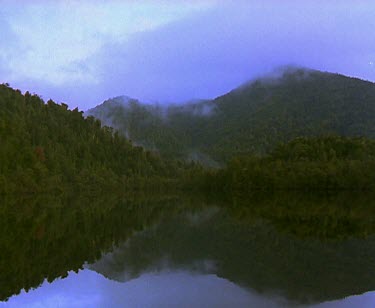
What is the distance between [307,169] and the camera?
96125 millimetres

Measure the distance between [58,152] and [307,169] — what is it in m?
59.5

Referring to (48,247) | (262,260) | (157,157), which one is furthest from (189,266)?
(157,157)

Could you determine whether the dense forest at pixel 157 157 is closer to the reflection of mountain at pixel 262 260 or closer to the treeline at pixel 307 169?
the treeline at pixel 307 169

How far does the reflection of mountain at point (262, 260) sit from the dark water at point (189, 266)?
3cm

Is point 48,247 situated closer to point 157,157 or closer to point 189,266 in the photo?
point 189,266

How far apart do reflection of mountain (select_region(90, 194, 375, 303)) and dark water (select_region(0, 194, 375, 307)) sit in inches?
1.3

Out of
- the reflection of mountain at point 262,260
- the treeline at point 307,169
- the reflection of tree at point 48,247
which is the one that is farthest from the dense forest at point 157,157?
the reflection of mountain at point 262,260

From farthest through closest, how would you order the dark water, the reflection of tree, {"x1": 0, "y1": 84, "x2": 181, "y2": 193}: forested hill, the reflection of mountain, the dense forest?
{"x1": 0, "y1": 84, "x2": 181, "y2": 193}: forested hill
the dense forest
the reflection of tree
the reflection of mountain
the dark water

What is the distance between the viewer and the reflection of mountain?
1591 centimetres

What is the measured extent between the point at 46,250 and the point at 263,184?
258ft

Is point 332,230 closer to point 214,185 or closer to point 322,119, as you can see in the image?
point 214,185

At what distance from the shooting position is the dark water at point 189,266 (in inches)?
572

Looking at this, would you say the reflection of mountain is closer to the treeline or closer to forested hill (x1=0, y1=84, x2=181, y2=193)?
forested hill (x1=0, y1=84, x2=181, y2=193)

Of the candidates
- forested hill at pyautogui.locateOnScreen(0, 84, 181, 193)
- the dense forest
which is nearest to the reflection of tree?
forested hill at pyautogui.locateOnScreen(0, 84, 181, 193)
